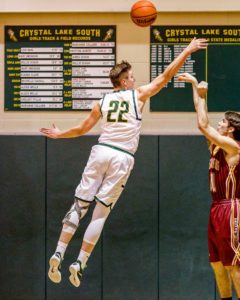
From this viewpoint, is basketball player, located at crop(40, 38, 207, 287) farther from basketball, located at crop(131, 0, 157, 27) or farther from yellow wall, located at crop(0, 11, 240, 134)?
yellow wall, located at crop(0, 11, 240, 134)

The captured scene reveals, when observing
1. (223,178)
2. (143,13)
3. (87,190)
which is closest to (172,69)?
(143,13)

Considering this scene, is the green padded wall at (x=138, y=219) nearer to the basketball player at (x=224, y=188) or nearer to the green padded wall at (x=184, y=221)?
the green padded wall at (x=184, y=221)

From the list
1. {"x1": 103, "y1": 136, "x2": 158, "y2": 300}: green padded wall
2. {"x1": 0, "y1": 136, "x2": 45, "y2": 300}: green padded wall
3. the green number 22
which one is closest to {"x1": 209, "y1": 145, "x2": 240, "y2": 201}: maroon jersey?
the green number 22

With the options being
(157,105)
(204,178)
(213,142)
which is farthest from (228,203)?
(157,105)

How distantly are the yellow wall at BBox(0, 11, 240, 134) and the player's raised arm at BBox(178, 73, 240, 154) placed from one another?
1.80m

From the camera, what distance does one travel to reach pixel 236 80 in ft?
29.5

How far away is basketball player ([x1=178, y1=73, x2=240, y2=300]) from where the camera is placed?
6953 mm

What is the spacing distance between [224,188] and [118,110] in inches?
57.6

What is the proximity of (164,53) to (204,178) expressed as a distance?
1842 mm

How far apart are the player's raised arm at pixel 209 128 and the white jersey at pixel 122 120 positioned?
2.04 feet

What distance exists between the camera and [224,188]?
7.09m

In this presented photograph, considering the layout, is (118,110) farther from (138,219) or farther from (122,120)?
(138,219)

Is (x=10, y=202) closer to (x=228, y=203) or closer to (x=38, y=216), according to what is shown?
(x=38, y=216)

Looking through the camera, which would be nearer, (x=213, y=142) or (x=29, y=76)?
(x=213, y=142)
